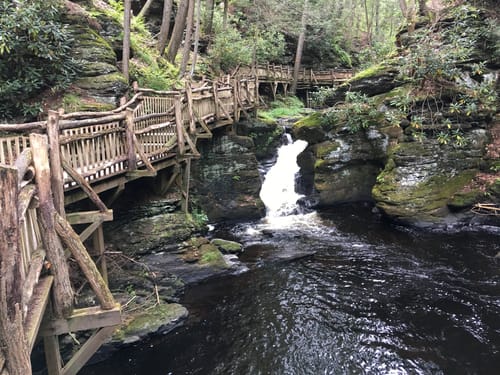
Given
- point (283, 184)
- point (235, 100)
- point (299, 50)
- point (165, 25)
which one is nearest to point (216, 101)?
point (235, 100)

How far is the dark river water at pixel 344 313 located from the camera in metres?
6.65

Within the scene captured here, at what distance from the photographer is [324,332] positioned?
24.5ft

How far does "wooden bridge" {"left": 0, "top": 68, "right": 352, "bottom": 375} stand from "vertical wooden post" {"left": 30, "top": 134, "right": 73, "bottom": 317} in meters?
0.01

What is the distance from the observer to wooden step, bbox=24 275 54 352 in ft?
10.5

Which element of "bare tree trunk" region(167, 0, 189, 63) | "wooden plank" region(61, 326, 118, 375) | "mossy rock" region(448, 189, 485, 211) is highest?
"bare tree trunk" region(167, 0, 189, 63)

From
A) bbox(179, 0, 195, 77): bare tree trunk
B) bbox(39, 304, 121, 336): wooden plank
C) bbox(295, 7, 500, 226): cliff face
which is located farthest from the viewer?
bbox(179, 0, 195, 77): bare tree trunk

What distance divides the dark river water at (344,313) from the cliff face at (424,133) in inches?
58.8

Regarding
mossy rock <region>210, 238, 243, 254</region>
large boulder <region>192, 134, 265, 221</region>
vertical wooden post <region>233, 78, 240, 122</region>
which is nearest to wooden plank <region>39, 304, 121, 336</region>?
mossy rock <region>210, 238, 243, 254</region>

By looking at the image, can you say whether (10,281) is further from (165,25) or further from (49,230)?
(165,25)

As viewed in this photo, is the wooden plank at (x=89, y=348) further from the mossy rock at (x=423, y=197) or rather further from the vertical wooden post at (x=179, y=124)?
the mossy rock at (x=423, y=197)

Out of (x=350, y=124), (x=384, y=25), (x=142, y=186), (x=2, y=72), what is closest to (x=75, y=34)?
(x=2, y=72)

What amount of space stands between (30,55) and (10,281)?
9578 mm

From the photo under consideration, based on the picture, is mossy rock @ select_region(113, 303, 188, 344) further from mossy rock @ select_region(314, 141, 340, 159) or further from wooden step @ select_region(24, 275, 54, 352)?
mossy rock @ select_region(314, 141, 340, 159)

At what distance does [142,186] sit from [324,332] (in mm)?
6239
